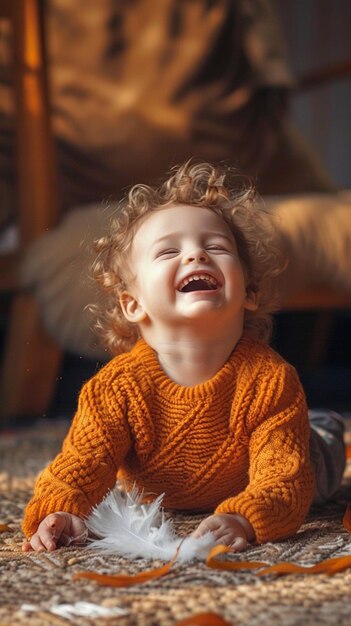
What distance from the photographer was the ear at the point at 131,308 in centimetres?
82

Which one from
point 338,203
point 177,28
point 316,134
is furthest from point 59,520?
point 316,134

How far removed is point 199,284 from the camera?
0.78 metres

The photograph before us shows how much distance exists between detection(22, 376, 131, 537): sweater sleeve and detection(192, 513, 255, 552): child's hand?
0.36 ft

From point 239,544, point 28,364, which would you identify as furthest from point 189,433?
point 28,364

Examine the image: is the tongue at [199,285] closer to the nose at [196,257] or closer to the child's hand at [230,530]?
the nose at [196,257]

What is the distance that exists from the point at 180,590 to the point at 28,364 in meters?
0.96

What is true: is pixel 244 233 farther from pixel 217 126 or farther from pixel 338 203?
pixel 217 126

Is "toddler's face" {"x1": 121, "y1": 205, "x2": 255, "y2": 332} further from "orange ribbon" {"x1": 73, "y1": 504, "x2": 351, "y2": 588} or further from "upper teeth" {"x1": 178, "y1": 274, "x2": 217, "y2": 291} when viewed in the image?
"orange ribbon" {"x1": 73, "y1": 504, "x2": 351, "y2": 588}

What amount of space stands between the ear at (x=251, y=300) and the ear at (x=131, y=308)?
95mm

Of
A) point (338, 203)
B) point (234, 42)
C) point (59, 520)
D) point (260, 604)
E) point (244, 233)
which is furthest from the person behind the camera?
point (234, 42)

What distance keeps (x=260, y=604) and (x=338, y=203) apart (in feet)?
3.35

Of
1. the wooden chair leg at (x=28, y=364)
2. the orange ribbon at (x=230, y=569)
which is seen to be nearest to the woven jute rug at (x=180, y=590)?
the orange ribbon at (x=230, y=569)

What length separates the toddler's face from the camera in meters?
0.77

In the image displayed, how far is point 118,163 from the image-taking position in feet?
6.37
